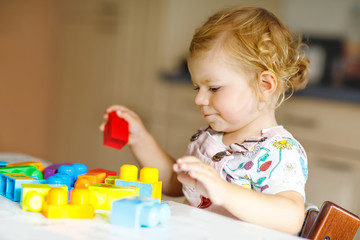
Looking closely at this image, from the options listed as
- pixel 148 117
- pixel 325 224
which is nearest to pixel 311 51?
pixel 148 117

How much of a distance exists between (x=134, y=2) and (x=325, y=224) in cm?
214

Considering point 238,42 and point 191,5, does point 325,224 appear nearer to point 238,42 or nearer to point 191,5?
point 238,42

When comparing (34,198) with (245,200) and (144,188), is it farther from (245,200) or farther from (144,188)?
(245,200)

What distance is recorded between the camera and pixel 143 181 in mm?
774

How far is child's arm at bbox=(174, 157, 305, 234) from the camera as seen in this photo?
71 centimetres

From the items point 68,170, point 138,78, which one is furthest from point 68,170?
point 138,78

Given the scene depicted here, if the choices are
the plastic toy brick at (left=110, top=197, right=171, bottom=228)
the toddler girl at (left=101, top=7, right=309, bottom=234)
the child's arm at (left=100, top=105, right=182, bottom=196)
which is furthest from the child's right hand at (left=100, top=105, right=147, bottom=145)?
the plastic toy brick at (left=110, top=197, right=171, bottom=228)

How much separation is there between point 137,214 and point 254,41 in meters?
0.45

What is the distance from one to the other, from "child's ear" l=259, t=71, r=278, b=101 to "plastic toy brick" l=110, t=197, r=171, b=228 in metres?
0.40

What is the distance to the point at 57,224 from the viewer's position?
64cm

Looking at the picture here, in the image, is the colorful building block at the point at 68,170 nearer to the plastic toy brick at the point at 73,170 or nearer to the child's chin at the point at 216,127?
the plastic toy brick at the point at 73,170

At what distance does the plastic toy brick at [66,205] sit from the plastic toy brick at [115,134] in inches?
12.7

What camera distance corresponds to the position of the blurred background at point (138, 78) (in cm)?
213

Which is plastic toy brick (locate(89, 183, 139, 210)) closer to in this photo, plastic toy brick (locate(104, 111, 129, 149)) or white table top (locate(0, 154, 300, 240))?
white table top (locate(0, 154, 300, 240))
